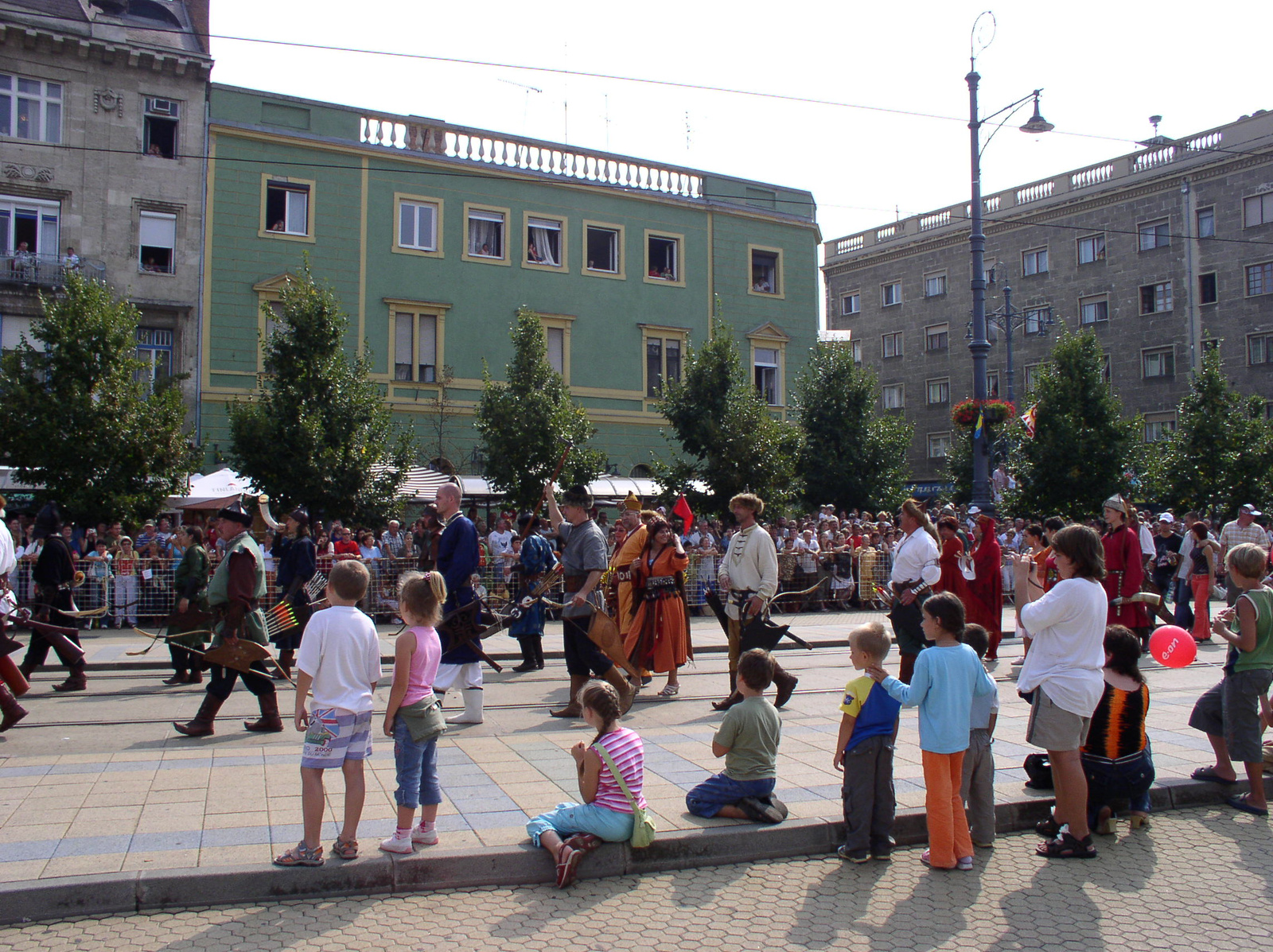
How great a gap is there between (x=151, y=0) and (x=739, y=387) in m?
18.8

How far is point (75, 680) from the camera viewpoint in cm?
1037

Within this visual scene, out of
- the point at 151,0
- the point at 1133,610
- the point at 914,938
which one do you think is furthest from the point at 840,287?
the point at 914,938

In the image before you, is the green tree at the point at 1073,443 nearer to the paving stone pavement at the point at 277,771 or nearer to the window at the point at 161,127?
the paving stone pavement at the point at 277,771

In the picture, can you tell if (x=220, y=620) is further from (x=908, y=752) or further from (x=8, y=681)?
(x=908, y=752)

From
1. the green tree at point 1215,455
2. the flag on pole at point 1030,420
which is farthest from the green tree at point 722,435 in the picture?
the green tree at point 1215,455

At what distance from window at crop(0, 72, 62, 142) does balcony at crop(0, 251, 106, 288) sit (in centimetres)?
293

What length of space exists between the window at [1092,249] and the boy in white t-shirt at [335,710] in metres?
42.5

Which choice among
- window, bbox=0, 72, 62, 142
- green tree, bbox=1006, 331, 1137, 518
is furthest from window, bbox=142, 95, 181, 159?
green tree, bbox=1006, 331, 1137, 518

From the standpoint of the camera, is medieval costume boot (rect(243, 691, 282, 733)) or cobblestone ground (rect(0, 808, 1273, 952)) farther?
medieval costume boot (rect(243, 691, 282, 733))

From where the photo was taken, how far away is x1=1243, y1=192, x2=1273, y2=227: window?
3631cm

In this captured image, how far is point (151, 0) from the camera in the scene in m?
28.0

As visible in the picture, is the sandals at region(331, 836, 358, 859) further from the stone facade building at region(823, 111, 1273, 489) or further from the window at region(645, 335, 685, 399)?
the stone facade building at region(823, 111, 1273, 489)

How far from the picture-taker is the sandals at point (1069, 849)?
534cm

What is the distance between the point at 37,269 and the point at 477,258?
10703 millimetres
